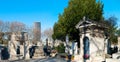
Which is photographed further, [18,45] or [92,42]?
[18,45]

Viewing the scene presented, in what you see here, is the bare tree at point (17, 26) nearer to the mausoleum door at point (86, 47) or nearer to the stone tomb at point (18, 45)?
the stone tomb at point (18, 45)

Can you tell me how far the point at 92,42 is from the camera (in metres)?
23.6

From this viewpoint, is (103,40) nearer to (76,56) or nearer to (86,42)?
(86,42)

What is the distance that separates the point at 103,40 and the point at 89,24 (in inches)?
81.8

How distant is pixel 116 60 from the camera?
14.7 meters

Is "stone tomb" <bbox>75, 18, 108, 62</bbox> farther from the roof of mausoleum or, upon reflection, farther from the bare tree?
the bare tree

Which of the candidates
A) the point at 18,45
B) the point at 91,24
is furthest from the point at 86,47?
the point at 18,45

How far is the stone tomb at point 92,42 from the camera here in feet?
76.2

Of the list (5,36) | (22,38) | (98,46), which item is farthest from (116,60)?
(5,36)

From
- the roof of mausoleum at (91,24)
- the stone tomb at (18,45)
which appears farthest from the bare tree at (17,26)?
the roof of mausoleum at (91,24)

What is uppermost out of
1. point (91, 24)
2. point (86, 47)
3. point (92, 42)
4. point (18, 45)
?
point (91, 24)

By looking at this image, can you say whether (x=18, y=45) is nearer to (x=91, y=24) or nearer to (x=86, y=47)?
(x=86, y=47)

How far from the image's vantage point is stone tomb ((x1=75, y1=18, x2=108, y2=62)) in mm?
23219

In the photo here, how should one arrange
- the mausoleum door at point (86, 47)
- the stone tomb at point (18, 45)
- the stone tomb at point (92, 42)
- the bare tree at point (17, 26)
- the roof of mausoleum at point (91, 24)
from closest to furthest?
the stone tomb at point (92, 42)
the roof of mausoleum at point (91, 24)
the mausoleum door at point (86, 47)
the stone tomb at point (18, 45)
the bare tree at point (17, 26)
